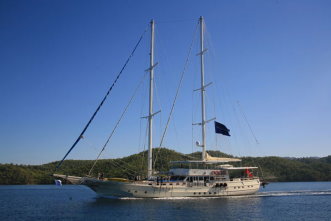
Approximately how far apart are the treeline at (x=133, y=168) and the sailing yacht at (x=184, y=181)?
45.5m

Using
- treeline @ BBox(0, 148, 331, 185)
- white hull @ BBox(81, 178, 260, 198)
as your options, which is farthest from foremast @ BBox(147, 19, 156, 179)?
treeline @ BBox(0, 148, 331, 185)

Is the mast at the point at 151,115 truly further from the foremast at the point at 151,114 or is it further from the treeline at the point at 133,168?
the treeline at the point at 133,168

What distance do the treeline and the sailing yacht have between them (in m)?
45.5

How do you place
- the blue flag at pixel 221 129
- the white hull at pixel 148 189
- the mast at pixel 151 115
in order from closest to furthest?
the white hull at pixel 148 189
the mast at pixel 151 115
the blue flag at pixel 221 129

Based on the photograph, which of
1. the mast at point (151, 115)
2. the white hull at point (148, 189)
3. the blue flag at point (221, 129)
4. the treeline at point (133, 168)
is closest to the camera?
the white hull at point (148, 189)

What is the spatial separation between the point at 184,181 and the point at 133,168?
5640 cm

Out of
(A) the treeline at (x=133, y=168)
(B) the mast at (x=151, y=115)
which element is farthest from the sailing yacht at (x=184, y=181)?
(A) the treeline at (x=133, y=168)

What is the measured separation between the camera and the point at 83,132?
31.5 m

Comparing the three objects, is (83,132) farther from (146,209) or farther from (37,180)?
(37,180)

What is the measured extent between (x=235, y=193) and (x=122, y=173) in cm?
5352

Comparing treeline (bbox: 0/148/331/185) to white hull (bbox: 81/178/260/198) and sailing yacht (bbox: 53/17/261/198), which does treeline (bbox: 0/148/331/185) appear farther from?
white hull (bbox: 81/178/260/198)

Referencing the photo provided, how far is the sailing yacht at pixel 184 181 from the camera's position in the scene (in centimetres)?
3416

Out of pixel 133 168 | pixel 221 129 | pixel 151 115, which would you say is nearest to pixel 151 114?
pixel 151 115

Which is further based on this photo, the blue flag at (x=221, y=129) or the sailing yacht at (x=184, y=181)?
the blue flag at (x=221, y=129)
